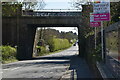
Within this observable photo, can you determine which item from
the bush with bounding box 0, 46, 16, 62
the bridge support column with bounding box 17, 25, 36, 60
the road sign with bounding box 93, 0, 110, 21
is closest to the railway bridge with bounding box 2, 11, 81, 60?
the bridge support column with bounding box 17, 25, 36, 60

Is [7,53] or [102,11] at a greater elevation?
[102,11]

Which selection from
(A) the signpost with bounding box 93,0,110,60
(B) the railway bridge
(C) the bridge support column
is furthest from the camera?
(C) the bridge support column

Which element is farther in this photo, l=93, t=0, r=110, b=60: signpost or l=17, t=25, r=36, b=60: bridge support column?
l=17, t=25, r=36, b=60: bridge support column

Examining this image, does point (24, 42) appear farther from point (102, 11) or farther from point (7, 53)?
point (102, 11)

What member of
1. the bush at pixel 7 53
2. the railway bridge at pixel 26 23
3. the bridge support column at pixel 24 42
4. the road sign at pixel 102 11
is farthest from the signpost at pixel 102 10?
the bridge support column at pixel 24 42

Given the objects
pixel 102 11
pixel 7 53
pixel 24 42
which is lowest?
pixel 7 53

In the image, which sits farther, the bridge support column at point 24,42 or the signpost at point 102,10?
the bridge support column at point 24,42

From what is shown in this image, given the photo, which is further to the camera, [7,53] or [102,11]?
[7,53]

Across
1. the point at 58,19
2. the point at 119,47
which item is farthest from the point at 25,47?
the point at 119,47

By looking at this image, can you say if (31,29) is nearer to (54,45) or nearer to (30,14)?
(30,14)

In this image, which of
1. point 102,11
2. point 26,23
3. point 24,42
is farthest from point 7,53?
point 102,11

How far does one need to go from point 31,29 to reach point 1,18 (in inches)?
228

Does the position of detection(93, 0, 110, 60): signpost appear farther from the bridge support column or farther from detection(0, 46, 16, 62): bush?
the bridge support column

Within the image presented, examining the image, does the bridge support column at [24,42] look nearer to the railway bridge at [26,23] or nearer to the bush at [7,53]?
the railway bridge at [26,23]
